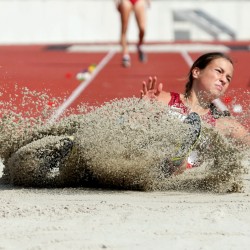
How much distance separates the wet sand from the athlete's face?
87 centimetres

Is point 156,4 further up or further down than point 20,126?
further down

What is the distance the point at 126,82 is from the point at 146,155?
7.98m

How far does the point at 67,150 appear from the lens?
15.3ft

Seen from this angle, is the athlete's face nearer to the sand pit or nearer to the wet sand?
the sand pit

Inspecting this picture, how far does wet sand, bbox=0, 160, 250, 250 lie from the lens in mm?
3268

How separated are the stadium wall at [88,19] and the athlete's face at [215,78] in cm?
1667

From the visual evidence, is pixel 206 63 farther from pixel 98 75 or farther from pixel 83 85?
pixel 98 75

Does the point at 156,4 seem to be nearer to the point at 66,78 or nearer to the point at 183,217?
the point at 66,78

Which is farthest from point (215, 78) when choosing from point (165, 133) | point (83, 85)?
point (83, 85)

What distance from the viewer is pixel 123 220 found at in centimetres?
365

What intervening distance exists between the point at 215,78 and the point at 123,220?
181 cm

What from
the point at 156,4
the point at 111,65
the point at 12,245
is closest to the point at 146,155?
the point at 12,245

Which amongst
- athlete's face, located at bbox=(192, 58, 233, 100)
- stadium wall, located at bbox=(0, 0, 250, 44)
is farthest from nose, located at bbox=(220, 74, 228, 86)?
stadium wall, located at bbox=(0, 0, 250, 44)

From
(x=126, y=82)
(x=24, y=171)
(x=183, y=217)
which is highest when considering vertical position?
(x=183, y=217)
